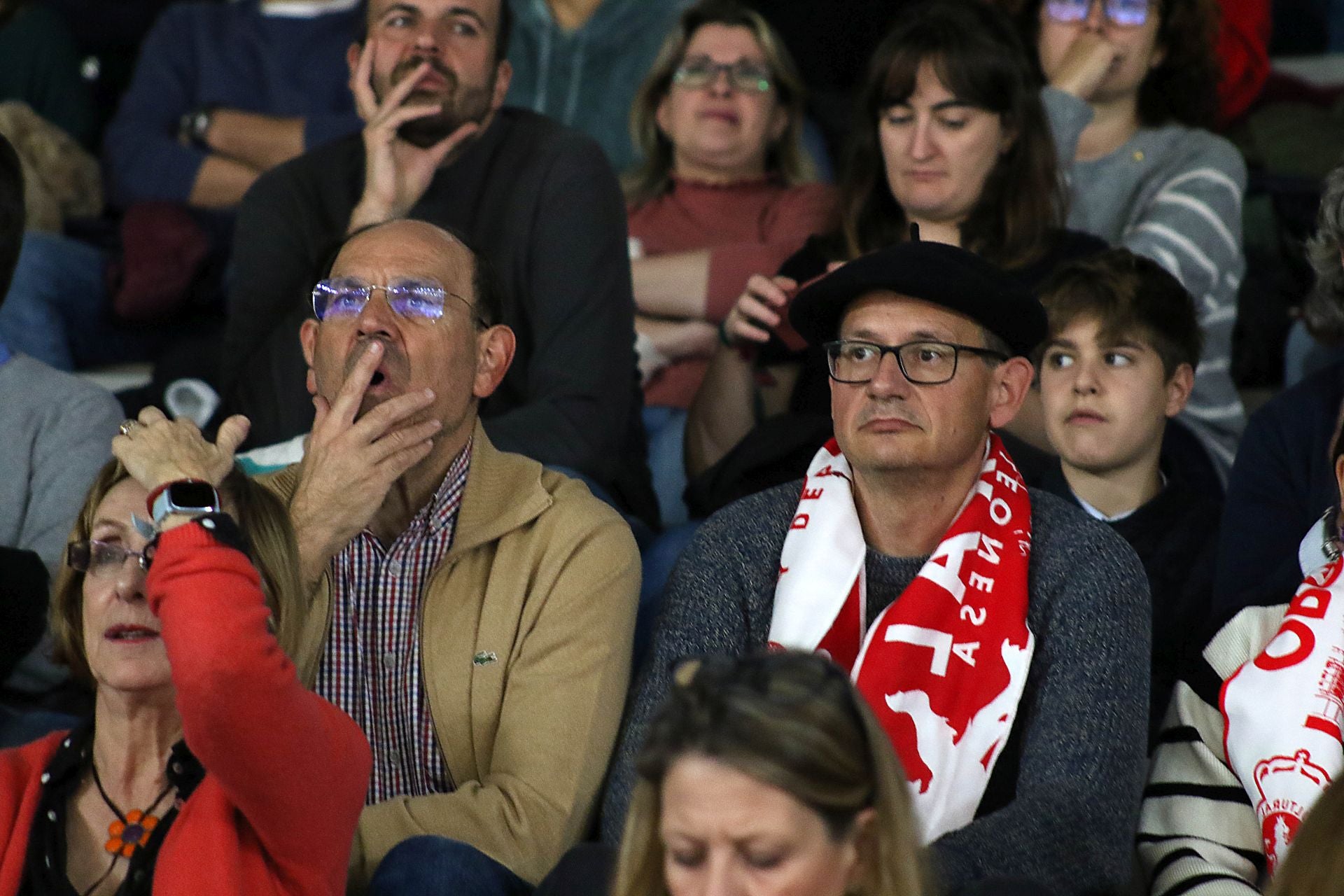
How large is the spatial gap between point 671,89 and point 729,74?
15 centimetres

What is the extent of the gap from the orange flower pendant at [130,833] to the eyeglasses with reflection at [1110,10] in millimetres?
2642

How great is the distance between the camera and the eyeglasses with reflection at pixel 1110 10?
377 cm

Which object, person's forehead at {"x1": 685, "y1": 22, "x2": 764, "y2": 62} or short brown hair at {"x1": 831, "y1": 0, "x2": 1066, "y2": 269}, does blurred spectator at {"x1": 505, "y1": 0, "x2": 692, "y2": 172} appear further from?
short brown hair at {"x1": 831, "y1": 0, "x2": 1066, "y2": 269}

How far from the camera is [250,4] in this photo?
185 inches

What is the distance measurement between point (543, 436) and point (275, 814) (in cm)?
124

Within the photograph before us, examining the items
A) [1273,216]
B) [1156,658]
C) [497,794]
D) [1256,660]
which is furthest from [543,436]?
[1273,216]

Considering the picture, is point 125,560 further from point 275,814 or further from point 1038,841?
point 1038,841

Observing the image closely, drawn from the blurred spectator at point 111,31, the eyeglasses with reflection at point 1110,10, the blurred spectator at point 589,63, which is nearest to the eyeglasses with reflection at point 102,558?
the eyeglasses with reflection at point 1110,10

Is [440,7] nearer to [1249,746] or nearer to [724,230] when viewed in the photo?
[724,230]

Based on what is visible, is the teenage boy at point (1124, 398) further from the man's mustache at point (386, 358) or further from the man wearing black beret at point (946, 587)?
the man's mustache at point (386, 358)

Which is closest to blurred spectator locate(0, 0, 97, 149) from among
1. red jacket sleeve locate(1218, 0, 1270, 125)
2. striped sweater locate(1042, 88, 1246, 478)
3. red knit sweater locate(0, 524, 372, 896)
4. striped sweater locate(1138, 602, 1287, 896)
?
striped sweater locate(1042, 88, 1246, 478)

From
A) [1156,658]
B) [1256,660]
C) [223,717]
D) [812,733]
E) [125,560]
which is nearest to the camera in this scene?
[812,733]

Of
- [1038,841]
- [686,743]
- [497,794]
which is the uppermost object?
[686,743]

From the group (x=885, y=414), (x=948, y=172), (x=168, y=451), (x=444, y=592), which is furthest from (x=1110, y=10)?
(x=168, y=451)
